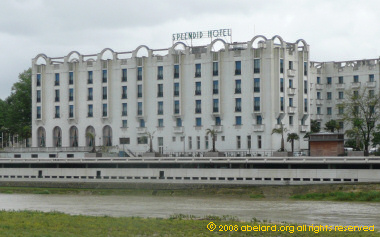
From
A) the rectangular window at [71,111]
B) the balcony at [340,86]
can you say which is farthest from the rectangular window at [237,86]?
the balcony at [340,86]

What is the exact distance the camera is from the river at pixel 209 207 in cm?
4888

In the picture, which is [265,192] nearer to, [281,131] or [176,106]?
[281,131]

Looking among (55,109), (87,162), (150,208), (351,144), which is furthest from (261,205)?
(55,109)

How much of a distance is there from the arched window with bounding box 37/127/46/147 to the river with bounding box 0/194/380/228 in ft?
113

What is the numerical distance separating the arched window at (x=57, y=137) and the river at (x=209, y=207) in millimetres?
33085

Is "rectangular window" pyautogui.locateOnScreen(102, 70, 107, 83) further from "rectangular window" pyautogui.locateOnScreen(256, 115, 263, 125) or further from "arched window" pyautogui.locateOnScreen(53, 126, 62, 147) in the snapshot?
"rectangular window" pyautogui.locateOnScreen(256, 115, 263, 125)

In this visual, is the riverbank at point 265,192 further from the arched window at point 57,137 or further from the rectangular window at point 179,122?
the arched window at point 57,137

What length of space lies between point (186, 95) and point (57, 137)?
23251 mm

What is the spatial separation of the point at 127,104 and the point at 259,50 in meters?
21.9

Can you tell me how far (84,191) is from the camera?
7962cm

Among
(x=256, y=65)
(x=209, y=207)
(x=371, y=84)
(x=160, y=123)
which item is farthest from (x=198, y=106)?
(x=209, y=207)

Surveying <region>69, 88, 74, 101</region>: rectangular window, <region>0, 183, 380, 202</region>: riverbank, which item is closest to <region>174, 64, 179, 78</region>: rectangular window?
<region>69, 88, 74, 101</region>: rectangular window

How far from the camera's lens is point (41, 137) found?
354ft

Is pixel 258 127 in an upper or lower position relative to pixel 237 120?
lower
